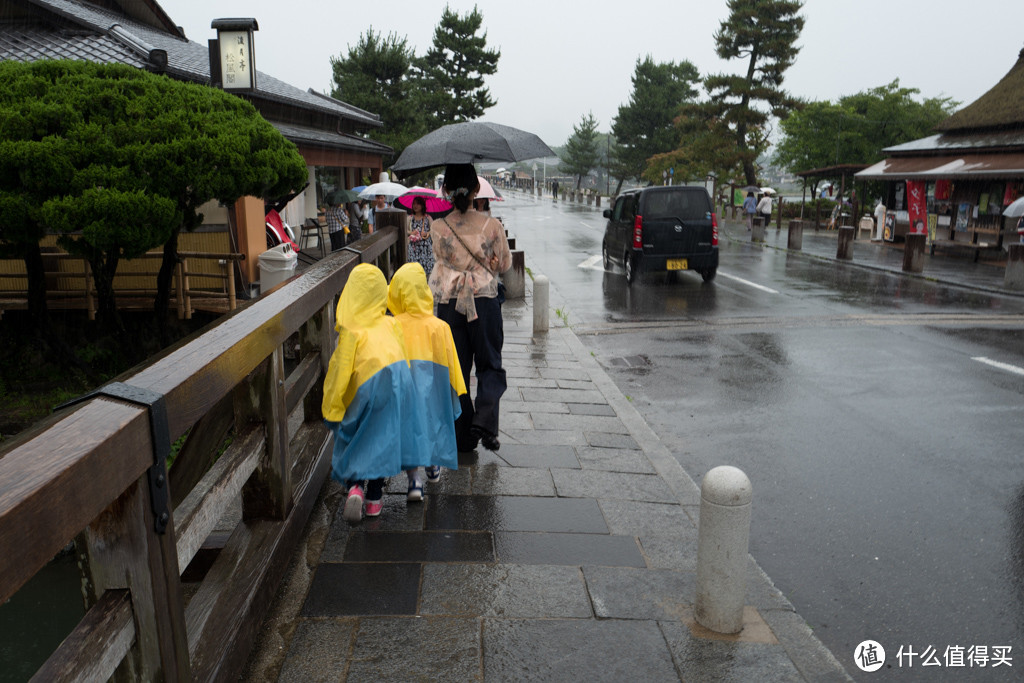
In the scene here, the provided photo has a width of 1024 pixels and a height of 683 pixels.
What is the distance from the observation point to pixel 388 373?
3564 millimetres

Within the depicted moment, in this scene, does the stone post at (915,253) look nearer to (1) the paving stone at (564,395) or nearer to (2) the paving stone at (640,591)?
(1) the paving stone at (564,395)

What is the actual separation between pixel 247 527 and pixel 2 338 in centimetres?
1008

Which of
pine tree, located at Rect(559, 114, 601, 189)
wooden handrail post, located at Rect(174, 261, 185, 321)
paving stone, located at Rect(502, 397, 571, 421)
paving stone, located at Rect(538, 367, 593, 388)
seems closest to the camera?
paving stone, located at Rect(502, 397, 571, 421)

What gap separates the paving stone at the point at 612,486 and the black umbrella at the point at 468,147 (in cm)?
218

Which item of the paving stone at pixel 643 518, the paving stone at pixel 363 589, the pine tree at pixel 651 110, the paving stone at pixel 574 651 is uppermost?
the pine tree at pixel 651 110

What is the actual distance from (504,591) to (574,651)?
19.7 inches

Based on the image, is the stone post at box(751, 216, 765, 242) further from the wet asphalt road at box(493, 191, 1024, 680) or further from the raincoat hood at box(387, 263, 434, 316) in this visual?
the raincoat hood at box(387, 263, 434, 316)

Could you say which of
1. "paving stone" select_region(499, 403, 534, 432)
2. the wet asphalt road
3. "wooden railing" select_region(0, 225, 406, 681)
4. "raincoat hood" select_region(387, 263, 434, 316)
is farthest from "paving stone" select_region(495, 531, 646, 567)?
"paving stone" select_region(499, 403, 534, 432)

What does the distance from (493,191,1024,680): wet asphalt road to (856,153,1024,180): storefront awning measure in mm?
7409

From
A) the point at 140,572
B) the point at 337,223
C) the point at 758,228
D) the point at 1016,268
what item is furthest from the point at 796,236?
the point at 140,572

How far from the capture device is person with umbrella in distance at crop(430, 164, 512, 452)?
186 inches

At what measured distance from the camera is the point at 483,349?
482cm

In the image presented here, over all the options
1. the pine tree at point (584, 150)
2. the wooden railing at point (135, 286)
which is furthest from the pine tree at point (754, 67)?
the pine tree at point (584, 150)

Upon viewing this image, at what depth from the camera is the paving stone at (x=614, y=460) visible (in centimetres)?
500
